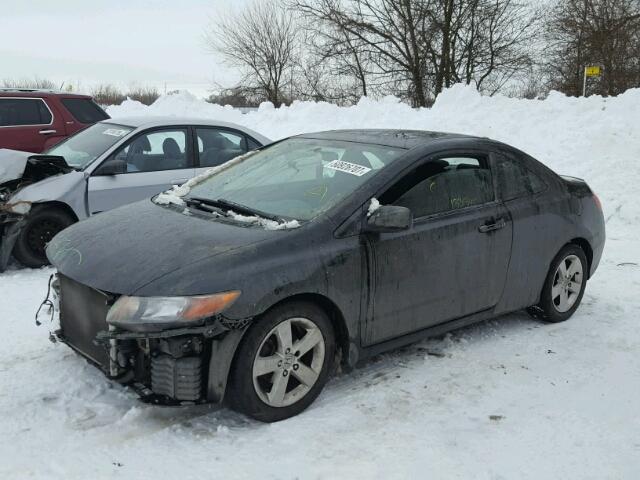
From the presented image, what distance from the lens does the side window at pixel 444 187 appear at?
163 inches

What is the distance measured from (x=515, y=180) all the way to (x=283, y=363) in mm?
2383

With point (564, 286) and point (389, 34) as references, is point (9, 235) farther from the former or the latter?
point (389, 34)

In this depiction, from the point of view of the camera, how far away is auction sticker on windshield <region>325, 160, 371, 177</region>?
13.5ft

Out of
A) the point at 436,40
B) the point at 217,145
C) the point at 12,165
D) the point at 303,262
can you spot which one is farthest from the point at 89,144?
the point at 436,40

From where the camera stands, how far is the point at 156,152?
729cm

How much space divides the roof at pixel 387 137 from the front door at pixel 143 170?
8.79 feet

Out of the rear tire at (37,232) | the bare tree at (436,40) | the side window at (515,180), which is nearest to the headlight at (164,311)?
the side window at (515,180)

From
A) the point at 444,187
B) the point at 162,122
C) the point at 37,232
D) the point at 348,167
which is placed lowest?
the point at 37,232

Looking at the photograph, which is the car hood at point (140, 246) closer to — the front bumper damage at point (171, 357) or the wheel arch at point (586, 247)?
the front bumper damage at point (171, 357)

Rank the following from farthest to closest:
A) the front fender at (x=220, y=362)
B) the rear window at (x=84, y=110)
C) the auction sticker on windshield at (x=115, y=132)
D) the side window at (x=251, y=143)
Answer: the rear window at (x=84, y=110)
the side window at (x=251, y=143)
the auction sticker on windshield at (x=115, y=132)
the front fender at (x=220, y=362)

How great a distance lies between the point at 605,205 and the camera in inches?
378

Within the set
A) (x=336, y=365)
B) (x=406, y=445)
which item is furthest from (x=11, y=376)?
(x=406, y=445)

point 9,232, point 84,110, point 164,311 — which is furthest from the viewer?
point 84,110

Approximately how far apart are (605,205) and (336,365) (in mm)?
7116
